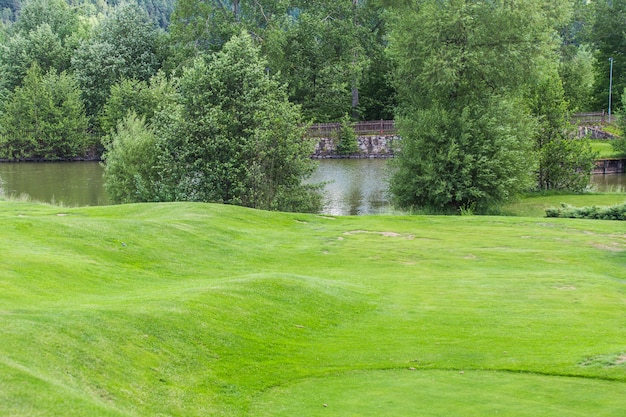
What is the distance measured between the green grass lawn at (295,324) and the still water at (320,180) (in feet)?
78.6

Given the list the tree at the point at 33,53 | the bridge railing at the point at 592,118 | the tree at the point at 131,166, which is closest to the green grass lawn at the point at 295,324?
the tree at the point at 131,166

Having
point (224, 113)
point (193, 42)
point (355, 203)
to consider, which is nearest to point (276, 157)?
point (224, 113)

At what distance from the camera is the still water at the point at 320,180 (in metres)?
57.0

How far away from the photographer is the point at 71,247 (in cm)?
2111

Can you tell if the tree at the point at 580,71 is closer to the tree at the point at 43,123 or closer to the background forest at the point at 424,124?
the background forest at the point at 424,124

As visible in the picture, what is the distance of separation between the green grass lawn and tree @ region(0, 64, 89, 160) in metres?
65.9

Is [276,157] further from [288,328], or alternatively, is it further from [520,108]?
[288,328]

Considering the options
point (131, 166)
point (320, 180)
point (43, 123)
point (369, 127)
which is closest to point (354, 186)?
point (320, 180)

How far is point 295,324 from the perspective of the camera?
1659 centimetres

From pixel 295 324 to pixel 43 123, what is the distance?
78341 millimetres

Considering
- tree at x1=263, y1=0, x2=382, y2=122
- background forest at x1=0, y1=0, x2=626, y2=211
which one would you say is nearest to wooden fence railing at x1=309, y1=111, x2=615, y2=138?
tree at x1=263, y1=0, x2=382, y2=122

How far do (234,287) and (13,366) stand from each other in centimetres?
828

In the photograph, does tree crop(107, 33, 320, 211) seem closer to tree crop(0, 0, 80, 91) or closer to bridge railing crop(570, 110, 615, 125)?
tree crop(0, 0, 80, 91)

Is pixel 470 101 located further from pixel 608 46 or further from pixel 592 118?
pixel 608 46
